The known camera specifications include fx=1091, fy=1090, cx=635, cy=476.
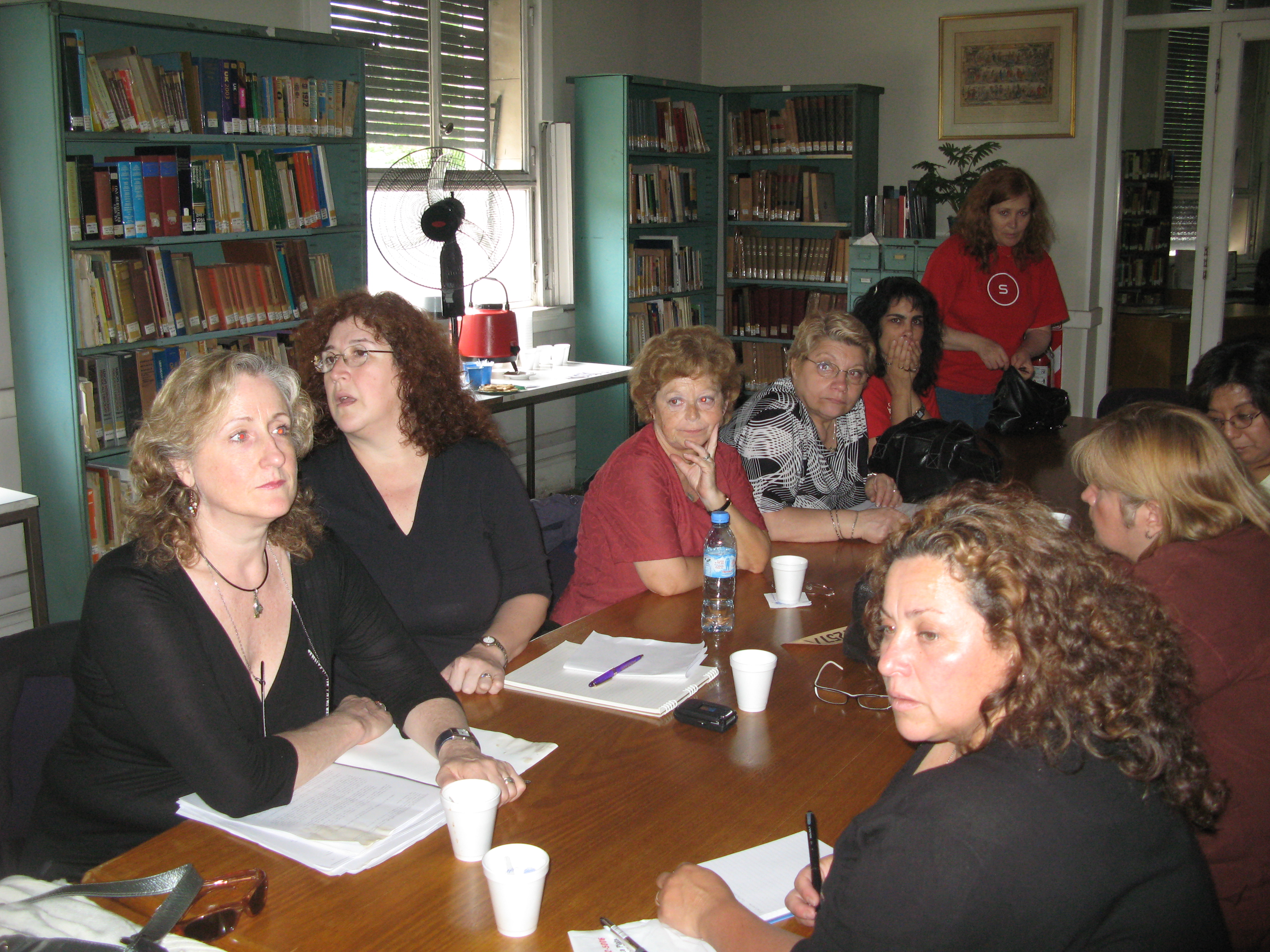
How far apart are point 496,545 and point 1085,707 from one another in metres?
1.51

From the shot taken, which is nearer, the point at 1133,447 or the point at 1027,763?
the point at 1027,763

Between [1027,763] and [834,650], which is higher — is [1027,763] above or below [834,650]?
above

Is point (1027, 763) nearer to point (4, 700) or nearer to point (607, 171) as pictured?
point (4, 700)

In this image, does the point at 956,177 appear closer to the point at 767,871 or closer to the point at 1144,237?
the point at 1144,237

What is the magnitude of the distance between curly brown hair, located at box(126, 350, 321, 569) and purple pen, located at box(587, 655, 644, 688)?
0.65 metres

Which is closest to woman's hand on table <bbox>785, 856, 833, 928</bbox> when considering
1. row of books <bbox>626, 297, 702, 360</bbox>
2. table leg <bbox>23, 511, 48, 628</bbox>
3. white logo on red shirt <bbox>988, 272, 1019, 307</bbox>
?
table leg <bbox>23, 511, 48, 628</bbox>

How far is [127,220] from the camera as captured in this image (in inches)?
139

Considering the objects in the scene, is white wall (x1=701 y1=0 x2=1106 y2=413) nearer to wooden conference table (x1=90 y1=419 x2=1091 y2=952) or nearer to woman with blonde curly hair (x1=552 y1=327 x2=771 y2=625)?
woman with blonde curly hair (x1=552 y1=327 x2=771 y2=625)

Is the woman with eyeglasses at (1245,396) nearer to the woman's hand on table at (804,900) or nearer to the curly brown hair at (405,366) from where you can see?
the curly brown hair at (405,366)

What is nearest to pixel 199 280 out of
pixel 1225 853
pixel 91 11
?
pixel 91 11

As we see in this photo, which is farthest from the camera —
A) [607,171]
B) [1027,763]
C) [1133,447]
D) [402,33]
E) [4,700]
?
[607,171]

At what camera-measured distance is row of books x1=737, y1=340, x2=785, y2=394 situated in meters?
6.62

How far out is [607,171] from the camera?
568cm

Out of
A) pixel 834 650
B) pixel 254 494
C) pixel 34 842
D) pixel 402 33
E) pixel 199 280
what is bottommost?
pixel 34 842
